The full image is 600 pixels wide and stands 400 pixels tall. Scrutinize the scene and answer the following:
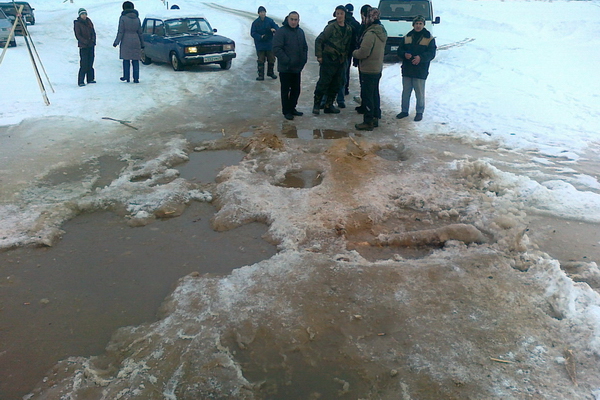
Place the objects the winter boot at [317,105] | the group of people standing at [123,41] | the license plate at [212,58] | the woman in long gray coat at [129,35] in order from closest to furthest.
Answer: the winter boot at [317,105] < the group of people standing at [123,41] < the woman in long gray coat at [129,35] < the license plate at [212,58]

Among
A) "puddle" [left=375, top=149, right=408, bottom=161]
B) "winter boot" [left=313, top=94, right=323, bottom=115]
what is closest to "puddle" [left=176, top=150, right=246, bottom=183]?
"puddle" [left=375, top=149, right=408, bottom=161]

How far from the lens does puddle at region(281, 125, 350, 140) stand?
24.5 ft

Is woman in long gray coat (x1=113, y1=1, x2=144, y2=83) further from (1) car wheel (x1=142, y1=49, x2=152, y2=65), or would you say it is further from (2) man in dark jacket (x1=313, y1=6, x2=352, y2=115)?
(2) man in dark jacket (x1=313, y1=6, x2=352, y2=115)

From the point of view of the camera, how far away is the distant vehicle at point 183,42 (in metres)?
12.2

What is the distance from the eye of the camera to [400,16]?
1389 cm

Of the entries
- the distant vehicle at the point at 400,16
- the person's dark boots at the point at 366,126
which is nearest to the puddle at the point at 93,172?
the person's dark boots at the point at 366,126

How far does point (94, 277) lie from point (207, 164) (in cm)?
282

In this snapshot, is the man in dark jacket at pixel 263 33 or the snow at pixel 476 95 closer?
the snow at pixel 476 95

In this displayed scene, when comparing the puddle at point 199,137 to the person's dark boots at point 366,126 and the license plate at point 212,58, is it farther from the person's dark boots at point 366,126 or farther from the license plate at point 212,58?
the license plate at point 212,58

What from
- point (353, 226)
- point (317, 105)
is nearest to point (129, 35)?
point (317, 105)

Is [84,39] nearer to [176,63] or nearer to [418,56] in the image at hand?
[176,63]

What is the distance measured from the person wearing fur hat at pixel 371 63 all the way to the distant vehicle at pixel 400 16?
6.23 meters

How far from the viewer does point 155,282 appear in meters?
3.87

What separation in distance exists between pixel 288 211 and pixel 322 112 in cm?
444
